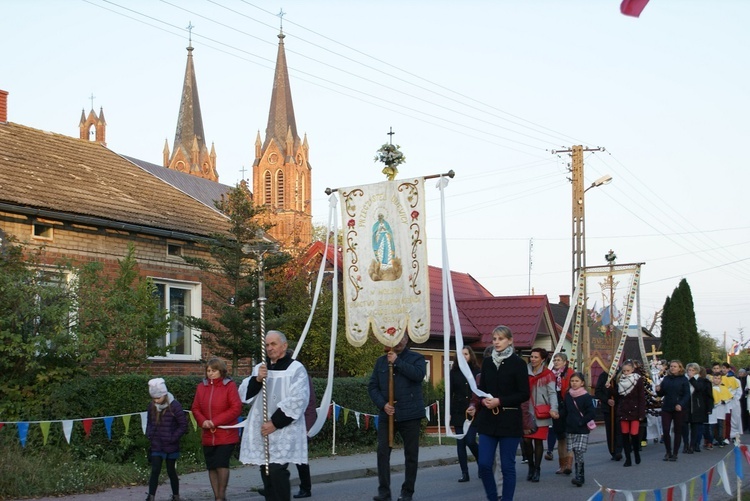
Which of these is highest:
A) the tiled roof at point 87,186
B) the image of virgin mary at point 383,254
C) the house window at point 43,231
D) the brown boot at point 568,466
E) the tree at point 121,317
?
the tiled roof at point 87,186

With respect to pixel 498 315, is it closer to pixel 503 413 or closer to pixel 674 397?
pixel 674 397

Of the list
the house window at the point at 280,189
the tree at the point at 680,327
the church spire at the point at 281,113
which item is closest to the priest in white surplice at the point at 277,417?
the tree at the point at 680,327

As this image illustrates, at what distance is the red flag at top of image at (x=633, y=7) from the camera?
12.3 feet

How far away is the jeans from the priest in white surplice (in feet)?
6.21

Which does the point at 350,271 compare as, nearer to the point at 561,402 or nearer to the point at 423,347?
the point at 561,402

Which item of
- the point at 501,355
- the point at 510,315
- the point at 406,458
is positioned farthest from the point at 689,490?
the point at 510,315

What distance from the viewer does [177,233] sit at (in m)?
20.7

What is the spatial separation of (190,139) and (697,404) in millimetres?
94983

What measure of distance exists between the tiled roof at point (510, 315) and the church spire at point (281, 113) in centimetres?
7043

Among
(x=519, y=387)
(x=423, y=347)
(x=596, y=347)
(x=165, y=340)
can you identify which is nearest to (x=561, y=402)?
(x=519, y=387)

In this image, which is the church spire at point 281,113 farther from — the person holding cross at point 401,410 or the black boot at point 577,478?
the person holding cross at point 401,410

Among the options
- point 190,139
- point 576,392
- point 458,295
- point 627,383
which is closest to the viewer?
point 576,392

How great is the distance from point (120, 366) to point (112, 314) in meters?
1.72

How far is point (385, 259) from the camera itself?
40.7 feet
